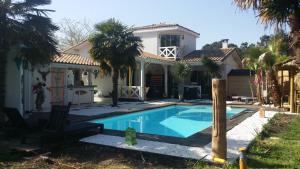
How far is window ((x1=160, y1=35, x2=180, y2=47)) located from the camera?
98.9ft

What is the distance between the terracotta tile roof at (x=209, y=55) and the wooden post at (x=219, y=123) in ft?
65.4

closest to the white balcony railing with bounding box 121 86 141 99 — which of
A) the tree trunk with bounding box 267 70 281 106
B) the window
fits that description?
the window

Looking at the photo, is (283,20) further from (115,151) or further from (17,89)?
(17,89)

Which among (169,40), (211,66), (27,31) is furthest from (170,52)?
(27,31)

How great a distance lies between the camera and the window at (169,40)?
98.9 feet

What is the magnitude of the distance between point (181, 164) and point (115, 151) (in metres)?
1.95

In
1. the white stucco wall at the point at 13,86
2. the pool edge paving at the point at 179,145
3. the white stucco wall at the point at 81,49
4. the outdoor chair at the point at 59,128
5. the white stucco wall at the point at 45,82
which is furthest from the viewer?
the white stucco wall at the point at 81,49

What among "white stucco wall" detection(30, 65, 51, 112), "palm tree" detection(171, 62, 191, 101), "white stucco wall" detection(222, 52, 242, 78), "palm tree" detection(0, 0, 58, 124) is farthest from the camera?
"white stucco wall" detection(222, 52, 242, 78)

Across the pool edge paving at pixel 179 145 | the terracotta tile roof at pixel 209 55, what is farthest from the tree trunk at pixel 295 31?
the terracotta tile roof at pixel 209 55

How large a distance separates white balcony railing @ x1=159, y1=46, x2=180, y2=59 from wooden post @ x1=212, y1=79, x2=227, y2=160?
2233cm

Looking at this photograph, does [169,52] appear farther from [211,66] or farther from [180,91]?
[211,66]

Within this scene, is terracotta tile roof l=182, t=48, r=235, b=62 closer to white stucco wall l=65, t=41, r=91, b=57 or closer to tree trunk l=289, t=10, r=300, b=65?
white stucco wall l=65, t=41, r=91, b=57

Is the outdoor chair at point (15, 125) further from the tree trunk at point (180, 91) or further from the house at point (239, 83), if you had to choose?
the house at point (239, 83)

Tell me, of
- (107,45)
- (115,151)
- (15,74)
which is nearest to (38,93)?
(15,74)
